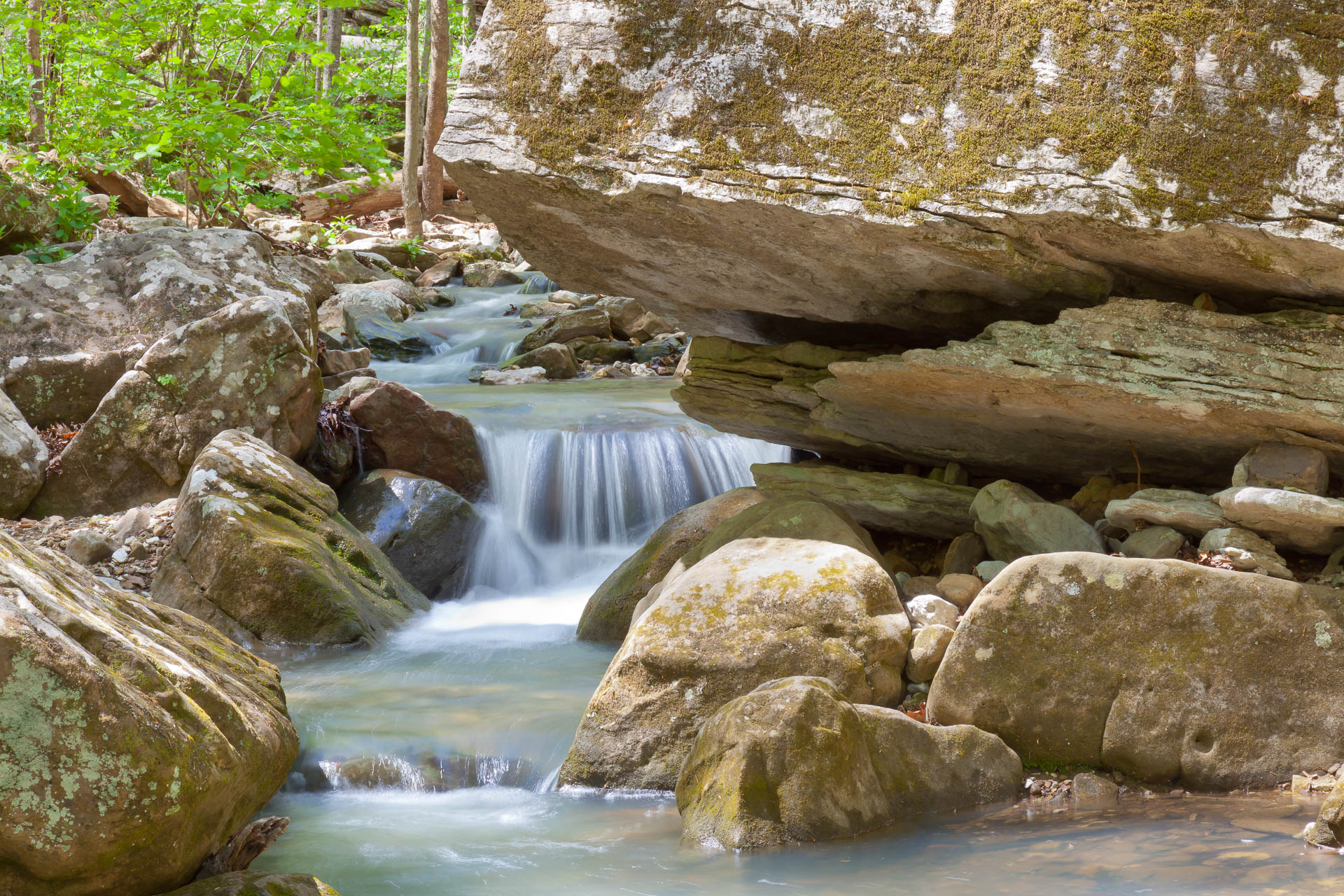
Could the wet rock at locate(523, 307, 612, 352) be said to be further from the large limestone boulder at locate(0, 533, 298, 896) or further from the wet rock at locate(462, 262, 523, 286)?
the large limestone boulder at locate(0, 533, 298, 896)

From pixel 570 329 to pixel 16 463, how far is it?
820cm

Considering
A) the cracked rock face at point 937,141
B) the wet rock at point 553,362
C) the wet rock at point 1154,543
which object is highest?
the cracked rock face at point 937,141

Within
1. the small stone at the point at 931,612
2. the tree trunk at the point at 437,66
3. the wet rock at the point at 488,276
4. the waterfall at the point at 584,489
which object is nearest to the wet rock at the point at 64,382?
the waterfall at the point at 584,489

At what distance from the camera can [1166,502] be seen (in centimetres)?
510

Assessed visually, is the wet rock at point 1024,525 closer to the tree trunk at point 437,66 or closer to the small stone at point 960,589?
the small stone at point 960,589

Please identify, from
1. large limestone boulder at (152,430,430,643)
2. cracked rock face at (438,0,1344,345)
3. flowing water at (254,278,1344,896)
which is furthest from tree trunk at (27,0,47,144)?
cracked rock face at (438,0,1344,345)

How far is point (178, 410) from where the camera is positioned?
27.6 feet

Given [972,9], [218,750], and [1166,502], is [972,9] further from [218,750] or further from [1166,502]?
[218,750]

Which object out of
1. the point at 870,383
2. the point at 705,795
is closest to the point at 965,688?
the point at 705,795

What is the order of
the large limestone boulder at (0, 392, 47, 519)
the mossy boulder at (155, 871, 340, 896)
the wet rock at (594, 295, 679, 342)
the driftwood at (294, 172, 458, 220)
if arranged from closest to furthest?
the mossy boulder at (155, 871, 340, 896)
the large limestone boulder at (0, 392, 47, 519)
the wet rock at (594, 295, 679, 342)
the driftwood at (294, 172, 458, 220)

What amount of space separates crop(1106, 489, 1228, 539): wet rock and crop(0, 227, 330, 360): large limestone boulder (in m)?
7.74

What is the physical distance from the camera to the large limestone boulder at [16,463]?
25.8ft

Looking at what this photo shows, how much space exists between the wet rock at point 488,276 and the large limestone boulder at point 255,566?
1215cm

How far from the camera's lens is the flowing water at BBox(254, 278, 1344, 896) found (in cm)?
350
